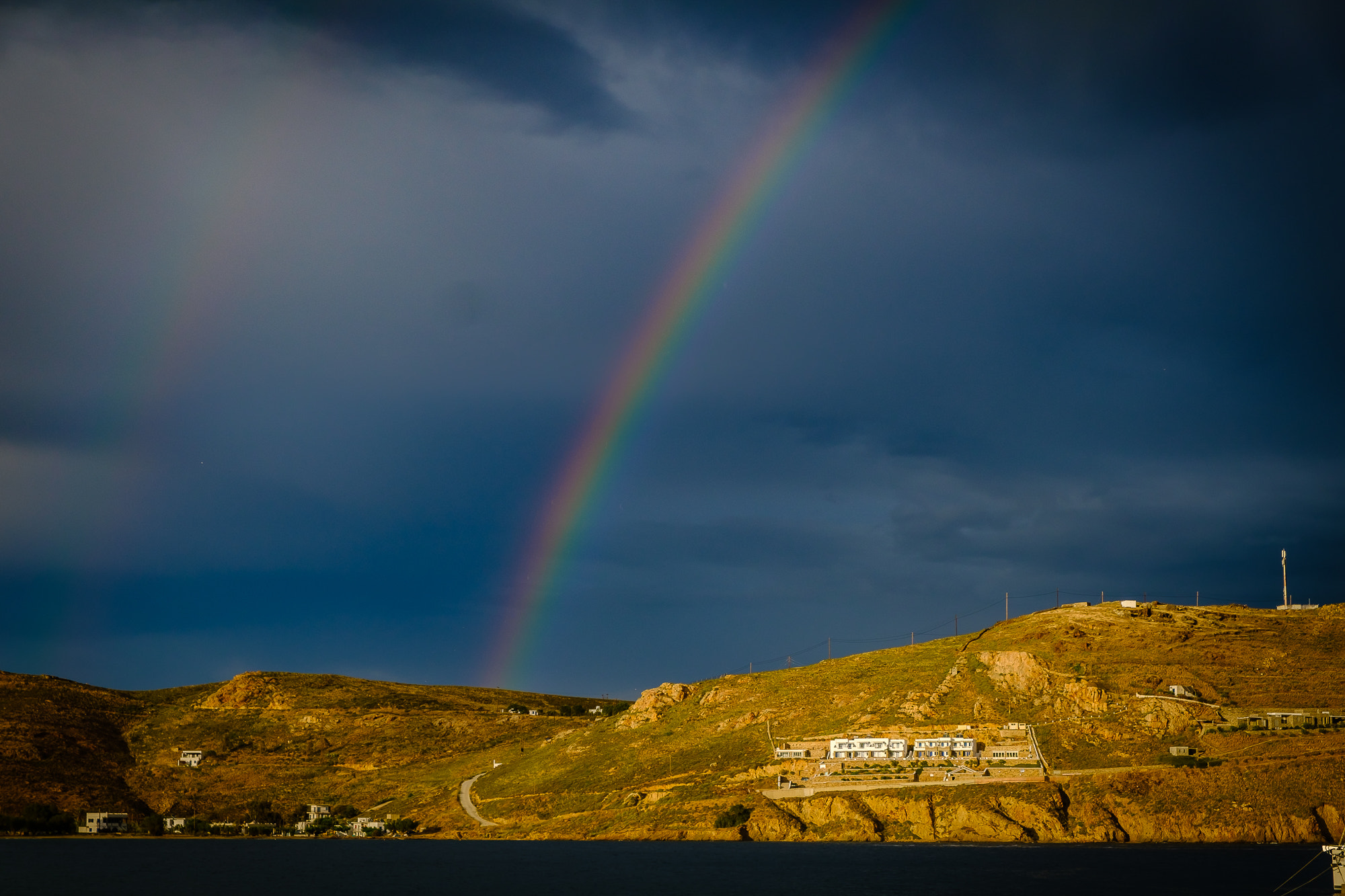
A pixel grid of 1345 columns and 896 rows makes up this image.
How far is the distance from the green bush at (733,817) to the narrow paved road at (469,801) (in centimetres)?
3006

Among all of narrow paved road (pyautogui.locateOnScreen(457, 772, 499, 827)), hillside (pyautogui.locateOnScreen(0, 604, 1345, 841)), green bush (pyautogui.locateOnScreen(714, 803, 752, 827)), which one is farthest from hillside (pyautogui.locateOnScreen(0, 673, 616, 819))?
green bush (pyautogui.locateOnScreen(714, 803, 752, 827))

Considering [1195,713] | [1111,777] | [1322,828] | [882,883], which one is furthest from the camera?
[1195,713]

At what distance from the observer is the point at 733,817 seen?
123938mm

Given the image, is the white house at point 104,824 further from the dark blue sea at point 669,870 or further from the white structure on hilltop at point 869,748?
the white structure on hilltop at point 869,748

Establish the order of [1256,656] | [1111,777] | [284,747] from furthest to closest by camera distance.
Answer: [284,747]
[1256,656]
[1111,777]

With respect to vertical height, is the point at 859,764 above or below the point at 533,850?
above

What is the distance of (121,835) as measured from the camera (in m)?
152

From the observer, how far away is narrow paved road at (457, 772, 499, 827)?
461 feet

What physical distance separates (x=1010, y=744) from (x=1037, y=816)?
18.9 m

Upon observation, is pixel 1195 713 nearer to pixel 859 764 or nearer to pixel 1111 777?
pixel 1111 777

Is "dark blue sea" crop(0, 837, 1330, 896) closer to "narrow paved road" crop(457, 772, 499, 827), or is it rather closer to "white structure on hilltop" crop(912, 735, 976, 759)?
"narrow paved road" crop(457, 772, 499, 827)

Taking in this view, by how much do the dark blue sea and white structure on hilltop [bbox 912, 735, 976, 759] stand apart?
44.8 feet

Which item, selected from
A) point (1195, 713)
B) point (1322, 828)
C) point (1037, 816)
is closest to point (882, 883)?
point (1037, 816)

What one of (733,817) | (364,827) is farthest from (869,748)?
(364,827)
